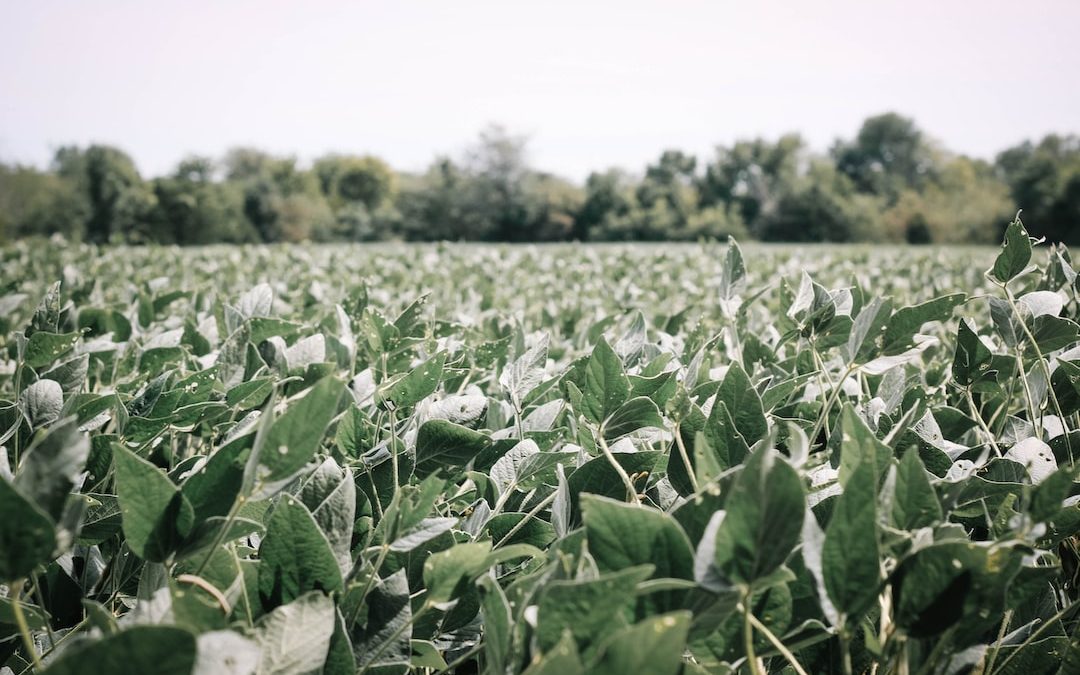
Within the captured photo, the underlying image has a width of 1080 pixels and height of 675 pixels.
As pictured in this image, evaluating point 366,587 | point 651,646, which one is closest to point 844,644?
point 651,646

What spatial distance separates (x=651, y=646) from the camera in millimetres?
410

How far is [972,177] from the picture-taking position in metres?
61.1

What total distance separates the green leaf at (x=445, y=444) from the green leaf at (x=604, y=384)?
136 mm

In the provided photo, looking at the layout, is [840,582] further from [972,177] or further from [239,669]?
[972,177]

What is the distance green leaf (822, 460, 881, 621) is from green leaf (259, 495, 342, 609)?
40 cm

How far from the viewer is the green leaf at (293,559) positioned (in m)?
0.56

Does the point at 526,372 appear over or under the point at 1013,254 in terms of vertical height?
under

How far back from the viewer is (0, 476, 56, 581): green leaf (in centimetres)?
43

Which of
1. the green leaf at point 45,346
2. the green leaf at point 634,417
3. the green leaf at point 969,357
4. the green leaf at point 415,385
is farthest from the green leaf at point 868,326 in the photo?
the green leaf at point 45,346

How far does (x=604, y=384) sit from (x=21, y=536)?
56 cm

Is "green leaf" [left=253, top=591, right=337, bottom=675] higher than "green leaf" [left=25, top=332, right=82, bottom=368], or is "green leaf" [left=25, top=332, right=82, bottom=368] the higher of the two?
"green leaf" [left=25, top=332, right=82, bottom=368]

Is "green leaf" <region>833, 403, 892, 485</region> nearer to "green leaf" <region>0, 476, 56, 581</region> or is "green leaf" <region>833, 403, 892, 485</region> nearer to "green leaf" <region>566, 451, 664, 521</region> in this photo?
"green leaf" <region>566, 451, 664, 521</region>

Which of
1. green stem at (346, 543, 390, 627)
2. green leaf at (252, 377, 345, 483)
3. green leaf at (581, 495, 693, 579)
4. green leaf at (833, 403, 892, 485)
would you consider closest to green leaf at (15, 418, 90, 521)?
green leaf at (252, 377, 345, 483)

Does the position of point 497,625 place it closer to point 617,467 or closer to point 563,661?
point 563,661
